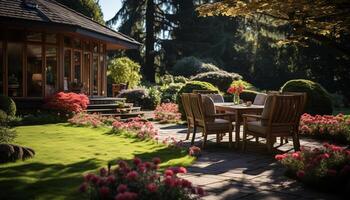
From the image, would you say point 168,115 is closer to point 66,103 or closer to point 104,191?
point 66,103

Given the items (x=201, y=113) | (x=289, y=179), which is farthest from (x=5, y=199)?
(x=201, y=113)

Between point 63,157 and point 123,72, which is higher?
point 123,72

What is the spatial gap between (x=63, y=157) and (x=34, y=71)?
33.4ft

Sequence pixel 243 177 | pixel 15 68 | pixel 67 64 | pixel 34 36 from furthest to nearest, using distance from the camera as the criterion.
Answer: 1. pixel 67 64
2. pixel 34 36
3. pixel 15 68
4. pixel 243 177

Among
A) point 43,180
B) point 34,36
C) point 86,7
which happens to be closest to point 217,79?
point 34,36

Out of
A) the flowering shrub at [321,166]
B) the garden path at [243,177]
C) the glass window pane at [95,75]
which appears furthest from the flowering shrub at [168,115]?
the flowering shrub at [321,166]

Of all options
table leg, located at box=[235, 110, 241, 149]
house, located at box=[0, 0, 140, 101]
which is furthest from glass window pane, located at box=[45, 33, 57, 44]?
table leg, located at box=[235, 110, 241, 149]

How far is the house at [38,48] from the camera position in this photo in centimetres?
1491

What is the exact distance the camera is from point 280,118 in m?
7.85

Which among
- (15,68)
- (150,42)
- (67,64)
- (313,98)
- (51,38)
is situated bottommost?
(313,98)

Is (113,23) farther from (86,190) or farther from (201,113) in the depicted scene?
(86,190)

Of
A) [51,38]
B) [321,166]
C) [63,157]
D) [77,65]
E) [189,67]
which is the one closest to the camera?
[321,166]

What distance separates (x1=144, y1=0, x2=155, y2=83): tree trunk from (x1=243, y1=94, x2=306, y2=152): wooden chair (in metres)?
26.2

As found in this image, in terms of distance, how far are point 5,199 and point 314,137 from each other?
8.31 metres
